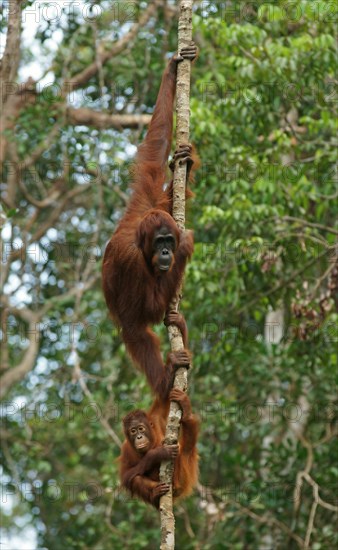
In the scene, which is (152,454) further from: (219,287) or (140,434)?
(219,287)

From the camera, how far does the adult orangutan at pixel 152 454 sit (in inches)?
225

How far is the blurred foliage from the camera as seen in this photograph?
791 centimetres

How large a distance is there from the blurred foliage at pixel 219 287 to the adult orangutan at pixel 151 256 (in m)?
1.35

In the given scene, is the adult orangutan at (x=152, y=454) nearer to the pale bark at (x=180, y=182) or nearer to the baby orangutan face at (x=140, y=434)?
the baby orangutan face at (x=140, y=434)

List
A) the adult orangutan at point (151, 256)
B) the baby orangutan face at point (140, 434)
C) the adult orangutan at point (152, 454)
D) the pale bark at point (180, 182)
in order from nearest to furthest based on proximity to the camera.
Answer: the pale bark at point (180, 182)
the adult orangutan at point (151, 256)
the adult orangutan at point (152, 454)
the baby orangutan face at point (140, 434)

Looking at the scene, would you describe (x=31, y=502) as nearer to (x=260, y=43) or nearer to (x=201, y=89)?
(x=201, y=89)

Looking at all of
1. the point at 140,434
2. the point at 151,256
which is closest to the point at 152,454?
the point at 140,434

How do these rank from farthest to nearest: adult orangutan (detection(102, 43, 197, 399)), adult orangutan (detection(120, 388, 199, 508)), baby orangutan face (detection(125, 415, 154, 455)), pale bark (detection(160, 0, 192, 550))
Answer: baby orangutan face (detection(125, 415, 154, 455))
adult orangutan (detection(120, 388, 199, 508))
adult orangutan (detection(102, 43, 197, 399))
pale bark (detection(160, 0, 192, 550))

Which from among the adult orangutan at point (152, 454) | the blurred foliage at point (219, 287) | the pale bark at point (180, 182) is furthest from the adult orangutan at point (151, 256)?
the blurred foliage at point (219, 287)

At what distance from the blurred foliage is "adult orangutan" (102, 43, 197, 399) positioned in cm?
135

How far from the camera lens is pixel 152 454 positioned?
5660mm

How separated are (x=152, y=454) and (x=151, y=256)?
1263 mm

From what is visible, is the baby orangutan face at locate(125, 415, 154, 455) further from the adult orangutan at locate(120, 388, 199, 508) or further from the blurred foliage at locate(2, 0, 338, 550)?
the blurred foliage at locate(2, 0, 338, 550)

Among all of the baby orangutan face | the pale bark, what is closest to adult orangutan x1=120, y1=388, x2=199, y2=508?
the baby orangutan face
